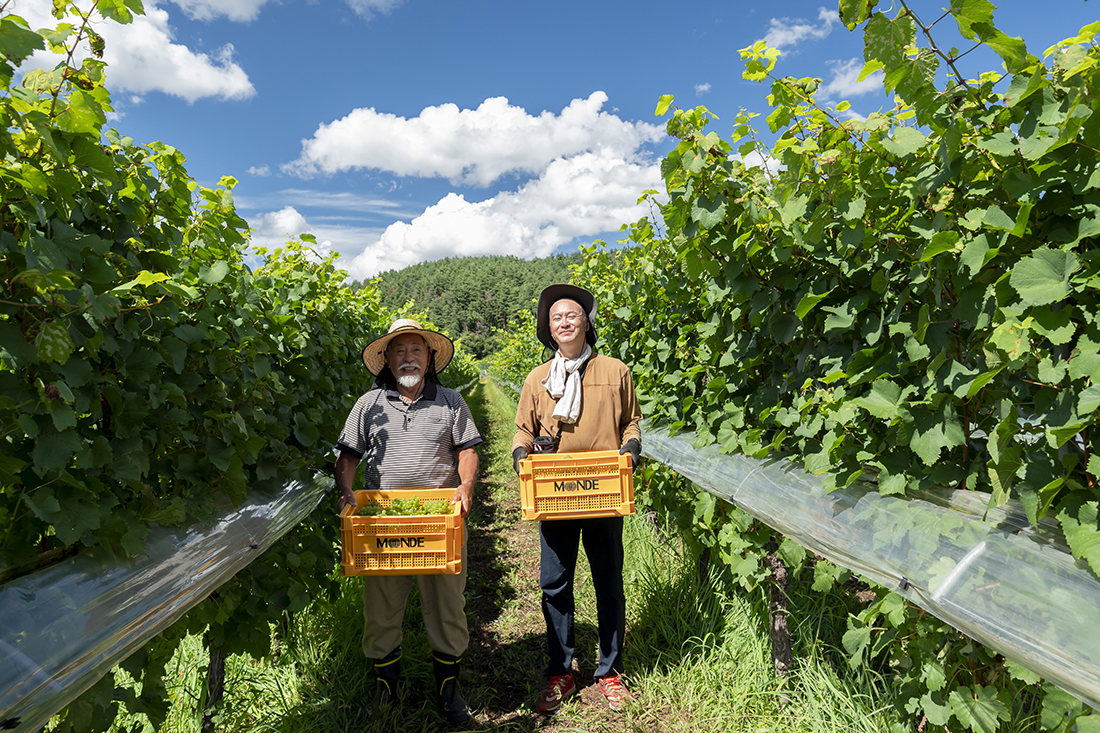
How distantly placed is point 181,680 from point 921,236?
3871 mm

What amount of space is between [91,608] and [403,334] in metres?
1.88

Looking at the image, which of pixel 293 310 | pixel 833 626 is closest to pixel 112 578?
pixel 293 310

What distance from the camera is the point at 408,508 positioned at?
113 inches

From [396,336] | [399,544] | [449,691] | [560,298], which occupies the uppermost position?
[560,298]

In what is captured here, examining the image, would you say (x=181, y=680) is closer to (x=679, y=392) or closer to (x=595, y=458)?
(x=595, y=458)

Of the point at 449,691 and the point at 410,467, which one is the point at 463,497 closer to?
the point at 410,467

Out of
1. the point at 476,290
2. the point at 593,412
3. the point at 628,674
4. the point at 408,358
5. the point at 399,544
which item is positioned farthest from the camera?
the point at 476,290

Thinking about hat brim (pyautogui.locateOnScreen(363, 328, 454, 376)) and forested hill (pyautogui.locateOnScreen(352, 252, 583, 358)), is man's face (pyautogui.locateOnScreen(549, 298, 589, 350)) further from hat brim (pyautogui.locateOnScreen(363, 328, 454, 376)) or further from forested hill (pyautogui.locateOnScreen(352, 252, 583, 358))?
forested hill (pyautogui.locateOnScreen(352, 252, 583, 358))

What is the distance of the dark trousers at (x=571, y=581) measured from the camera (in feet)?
10.3

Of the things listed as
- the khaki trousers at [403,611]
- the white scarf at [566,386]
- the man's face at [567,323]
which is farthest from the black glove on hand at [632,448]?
the khaki trousers at [403,611]

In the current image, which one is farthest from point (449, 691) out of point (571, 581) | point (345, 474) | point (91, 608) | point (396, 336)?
point (91, 608)

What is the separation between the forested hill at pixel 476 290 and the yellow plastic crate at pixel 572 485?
8249cm

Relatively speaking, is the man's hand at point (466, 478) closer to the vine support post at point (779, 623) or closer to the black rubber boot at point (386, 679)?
the black rubber boot at point (386, 679)

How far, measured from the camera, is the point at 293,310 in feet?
12.8
